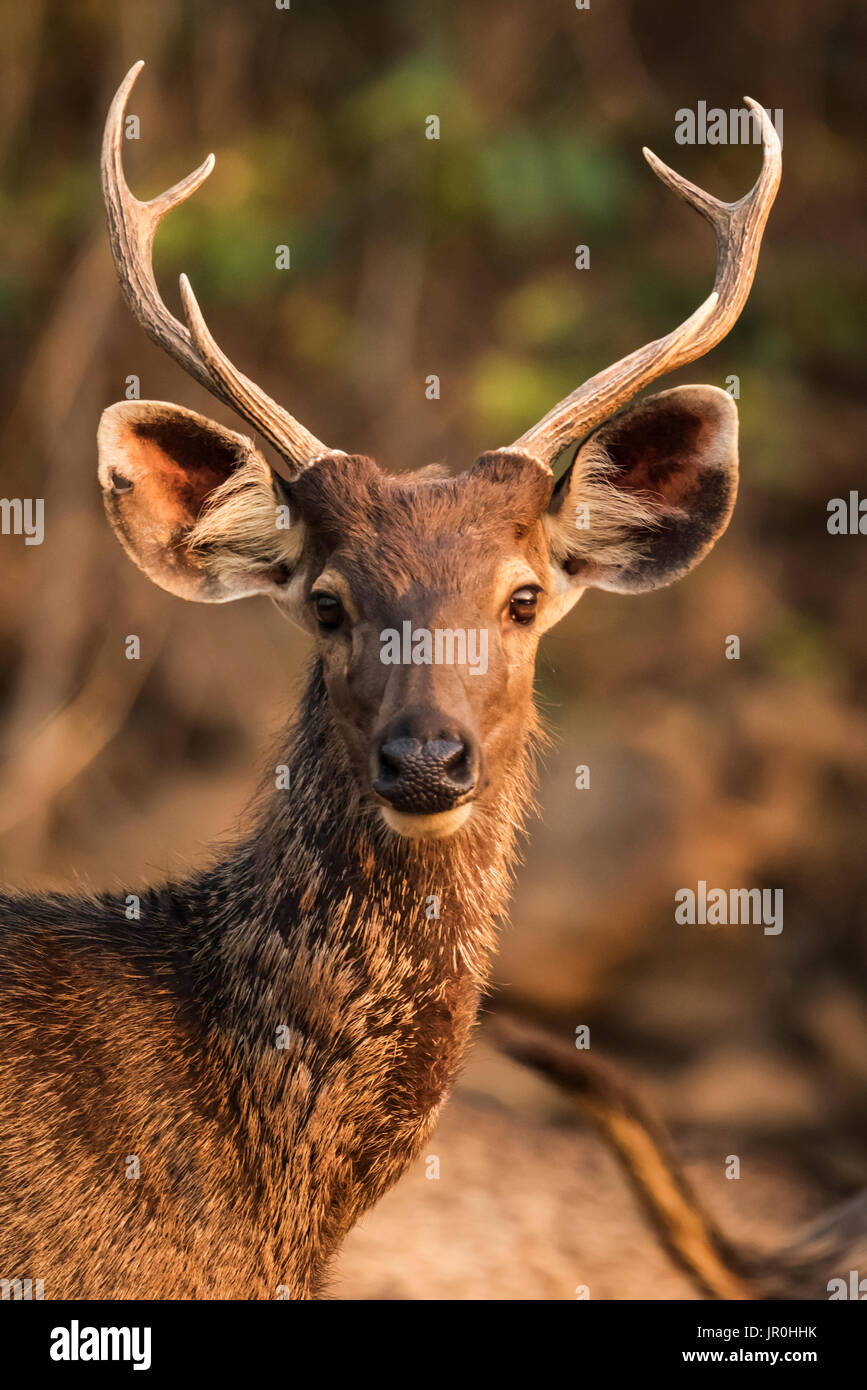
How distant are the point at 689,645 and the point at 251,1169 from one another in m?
6.65

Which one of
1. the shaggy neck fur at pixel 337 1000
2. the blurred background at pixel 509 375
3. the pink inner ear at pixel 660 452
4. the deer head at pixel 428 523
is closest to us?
the deer head at pixel 428 523

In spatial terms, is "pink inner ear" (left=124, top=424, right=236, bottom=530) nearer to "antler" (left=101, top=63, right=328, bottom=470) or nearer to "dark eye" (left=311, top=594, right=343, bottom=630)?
"antler" (left=101, top=63, right=328, bottom=470)

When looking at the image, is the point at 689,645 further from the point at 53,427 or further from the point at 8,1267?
the point at 8,1267

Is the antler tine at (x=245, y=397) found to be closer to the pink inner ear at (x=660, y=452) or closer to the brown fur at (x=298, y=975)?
the brown fur at (x=298, y=975)

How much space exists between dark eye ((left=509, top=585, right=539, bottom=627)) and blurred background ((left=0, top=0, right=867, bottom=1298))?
4256 millimetres

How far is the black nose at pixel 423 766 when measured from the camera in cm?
321

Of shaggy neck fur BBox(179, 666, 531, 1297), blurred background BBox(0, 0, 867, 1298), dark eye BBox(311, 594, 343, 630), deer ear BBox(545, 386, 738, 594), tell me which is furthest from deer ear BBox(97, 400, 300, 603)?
blurred background BBox(0, 0, 867, 1298)

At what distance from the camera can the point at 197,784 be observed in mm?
9539

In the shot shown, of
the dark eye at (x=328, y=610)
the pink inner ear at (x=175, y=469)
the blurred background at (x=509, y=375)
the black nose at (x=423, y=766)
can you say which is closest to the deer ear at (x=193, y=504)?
the pink inner ear at (x=175, y=469)

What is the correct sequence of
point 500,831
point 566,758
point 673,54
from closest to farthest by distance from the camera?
1. point 500,831
2. point 566,758
3. point 673,54

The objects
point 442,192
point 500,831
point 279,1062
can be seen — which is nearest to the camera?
point 279,1062

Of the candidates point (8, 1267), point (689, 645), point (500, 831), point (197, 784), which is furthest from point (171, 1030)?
point (689, 645)

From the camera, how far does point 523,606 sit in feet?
12.2

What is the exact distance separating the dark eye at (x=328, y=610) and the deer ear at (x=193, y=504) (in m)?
0.31
